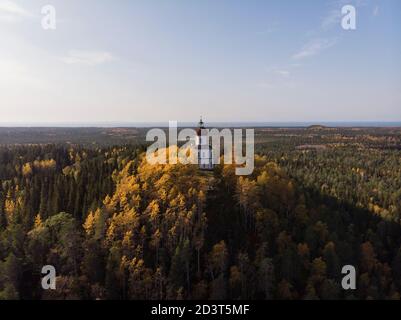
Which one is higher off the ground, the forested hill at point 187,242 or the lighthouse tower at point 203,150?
the lighthouse tower at point 203,150

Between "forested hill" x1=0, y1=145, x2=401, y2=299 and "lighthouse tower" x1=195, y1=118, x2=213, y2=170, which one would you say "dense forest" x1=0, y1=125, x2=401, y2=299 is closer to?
"forested hill" x1=0, y1=145, x2=401, y2=299

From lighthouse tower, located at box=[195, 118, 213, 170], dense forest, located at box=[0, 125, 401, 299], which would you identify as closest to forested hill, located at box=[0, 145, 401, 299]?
dense forest, located at box=[0, 125, 401, 299]

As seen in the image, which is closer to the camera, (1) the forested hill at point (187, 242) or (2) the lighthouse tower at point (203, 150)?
(1) the forested hill at point (187, 242)

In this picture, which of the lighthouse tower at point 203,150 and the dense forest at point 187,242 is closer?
the dense forest at point 187,242

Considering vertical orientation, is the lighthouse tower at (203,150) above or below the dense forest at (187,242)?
above

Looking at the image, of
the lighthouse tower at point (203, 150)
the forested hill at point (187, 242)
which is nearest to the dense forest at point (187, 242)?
the forested hill at point (187, 242)

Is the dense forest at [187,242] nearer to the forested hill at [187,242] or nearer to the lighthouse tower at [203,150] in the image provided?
the forested hill at [187,242]
